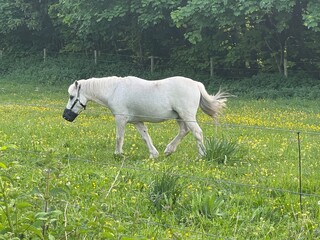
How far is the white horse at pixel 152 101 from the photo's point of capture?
9.85 m

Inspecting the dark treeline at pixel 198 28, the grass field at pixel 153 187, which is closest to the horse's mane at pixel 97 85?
the grass field at pixel 153 187

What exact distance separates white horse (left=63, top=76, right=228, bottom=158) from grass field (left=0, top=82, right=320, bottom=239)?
45 cm

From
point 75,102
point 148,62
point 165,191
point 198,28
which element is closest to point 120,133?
point 75,102

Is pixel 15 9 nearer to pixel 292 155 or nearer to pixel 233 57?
pixel 233 57

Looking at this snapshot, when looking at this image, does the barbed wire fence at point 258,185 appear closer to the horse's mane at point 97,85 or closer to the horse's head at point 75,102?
the horse's mane at point 97,85

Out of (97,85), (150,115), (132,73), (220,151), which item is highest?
(97,85)

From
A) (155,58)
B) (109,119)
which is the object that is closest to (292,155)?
(109,119)

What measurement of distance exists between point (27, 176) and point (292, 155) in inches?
177

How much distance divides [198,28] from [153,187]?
723 inches

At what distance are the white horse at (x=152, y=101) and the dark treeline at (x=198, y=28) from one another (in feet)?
38.7

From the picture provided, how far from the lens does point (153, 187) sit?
6.52 m

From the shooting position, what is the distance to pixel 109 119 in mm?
15312

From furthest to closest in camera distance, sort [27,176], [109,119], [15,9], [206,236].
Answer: [15,9], [109,119], [27,176], [206,236]

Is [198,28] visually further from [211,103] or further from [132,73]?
[211,103]
